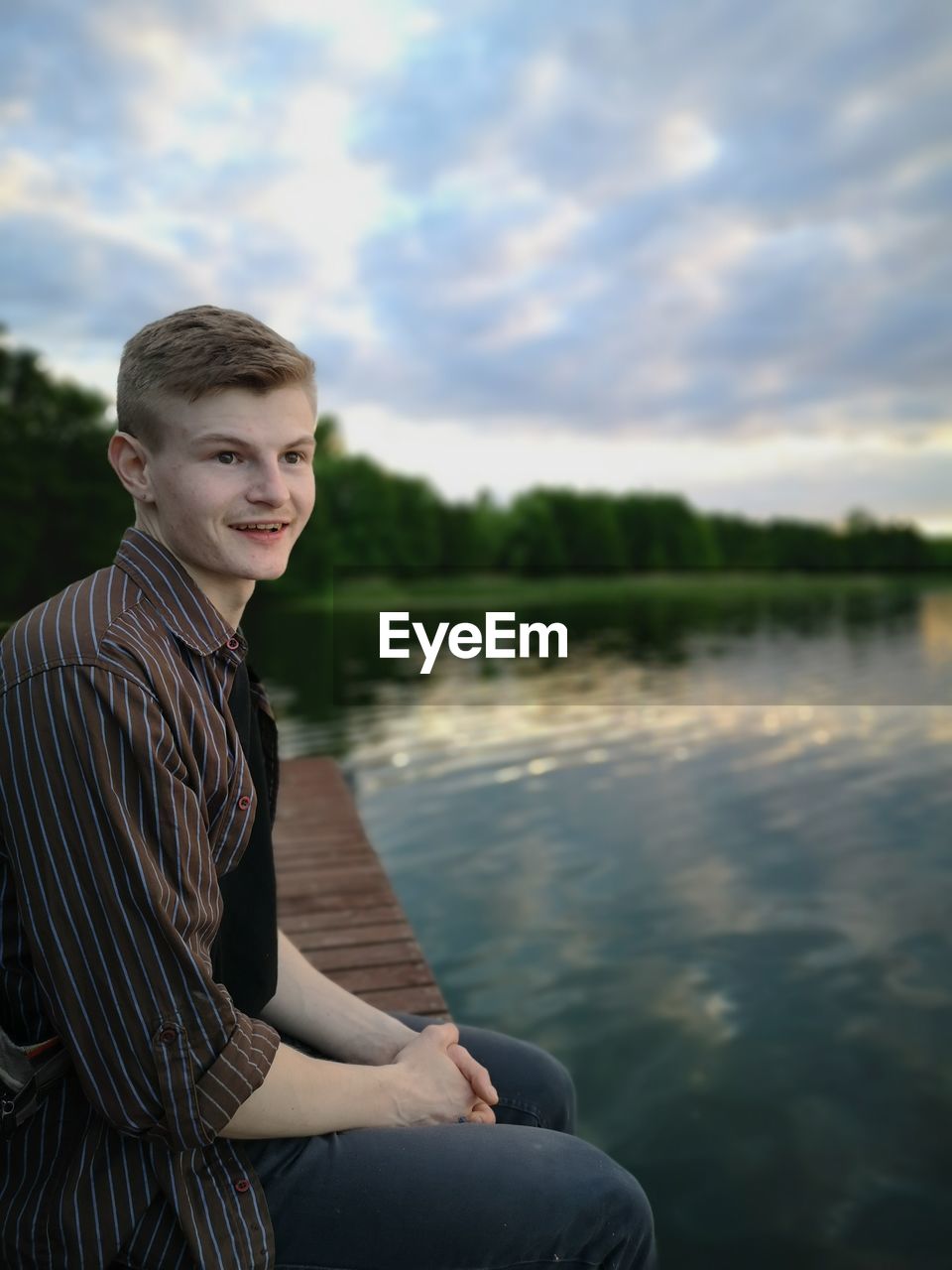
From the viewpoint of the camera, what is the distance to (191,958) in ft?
A: 4.58

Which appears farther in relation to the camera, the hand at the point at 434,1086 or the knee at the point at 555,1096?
the knee at the point at 555,1096

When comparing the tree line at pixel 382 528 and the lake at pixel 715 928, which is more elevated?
the tree line at pixel 382 528

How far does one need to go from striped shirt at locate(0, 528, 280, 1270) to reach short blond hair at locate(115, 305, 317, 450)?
0.33 meters

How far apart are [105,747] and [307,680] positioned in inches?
768

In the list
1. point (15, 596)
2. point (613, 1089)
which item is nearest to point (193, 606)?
point (613, 1089)

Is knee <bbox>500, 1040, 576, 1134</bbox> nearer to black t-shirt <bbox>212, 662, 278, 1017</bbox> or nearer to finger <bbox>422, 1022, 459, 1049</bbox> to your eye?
finger <bbox>422, 1022, 459, 1049</bbox>

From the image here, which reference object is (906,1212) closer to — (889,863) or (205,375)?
(205,375)

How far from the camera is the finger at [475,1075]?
1.89m

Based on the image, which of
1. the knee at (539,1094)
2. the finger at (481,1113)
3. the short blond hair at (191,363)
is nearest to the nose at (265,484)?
the short blond hair at (191,363)

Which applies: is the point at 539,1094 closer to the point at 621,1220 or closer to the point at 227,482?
the point at 621,1220

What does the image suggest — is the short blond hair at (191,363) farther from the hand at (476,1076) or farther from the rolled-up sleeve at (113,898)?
the hand at (476,1076)

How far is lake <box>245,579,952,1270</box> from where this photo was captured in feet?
12.3

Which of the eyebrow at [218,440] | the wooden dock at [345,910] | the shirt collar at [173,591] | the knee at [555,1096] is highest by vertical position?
the eyebrow at [218,440]

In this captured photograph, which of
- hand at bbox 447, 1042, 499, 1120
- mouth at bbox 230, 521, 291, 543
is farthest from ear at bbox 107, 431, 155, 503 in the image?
hand at bbox 447, 1042, 499, 1120
